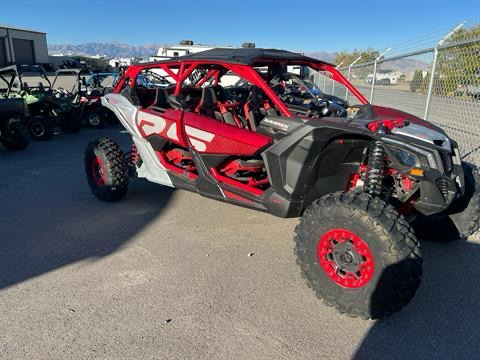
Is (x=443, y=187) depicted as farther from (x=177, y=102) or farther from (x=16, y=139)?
(x=16, y=139)

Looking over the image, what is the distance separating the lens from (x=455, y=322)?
2707mm

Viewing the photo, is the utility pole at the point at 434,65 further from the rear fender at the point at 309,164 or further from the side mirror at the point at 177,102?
the side mirror at the point at 177,102

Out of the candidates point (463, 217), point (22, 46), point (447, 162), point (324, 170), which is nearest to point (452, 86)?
point (463, 217)

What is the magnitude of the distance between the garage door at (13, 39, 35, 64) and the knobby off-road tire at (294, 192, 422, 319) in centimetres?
4790

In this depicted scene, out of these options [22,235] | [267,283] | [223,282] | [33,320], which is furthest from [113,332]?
[22,235]

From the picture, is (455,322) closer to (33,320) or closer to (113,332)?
(113,332)

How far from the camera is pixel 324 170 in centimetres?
328

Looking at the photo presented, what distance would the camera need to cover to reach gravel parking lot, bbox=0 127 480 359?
97.8 inches

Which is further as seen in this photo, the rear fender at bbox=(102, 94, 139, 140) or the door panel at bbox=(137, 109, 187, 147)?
the rear fender at bbox=(102, 94, 139, 140)

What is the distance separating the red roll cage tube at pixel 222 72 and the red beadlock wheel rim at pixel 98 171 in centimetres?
93

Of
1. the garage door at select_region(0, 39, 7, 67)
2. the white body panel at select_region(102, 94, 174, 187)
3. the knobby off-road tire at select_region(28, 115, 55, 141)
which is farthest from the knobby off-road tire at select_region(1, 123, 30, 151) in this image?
the garage door at select_region(0, 39, 7, 67)

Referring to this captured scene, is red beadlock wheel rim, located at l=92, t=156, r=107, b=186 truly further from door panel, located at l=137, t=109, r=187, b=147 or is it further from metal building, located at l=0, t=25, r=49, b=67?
metal building, located at l=0, t=25, r=49, b=67

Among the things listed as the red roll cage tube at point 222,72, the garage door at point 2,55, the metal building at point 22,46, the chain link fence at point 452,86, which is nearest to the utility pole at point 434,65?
the chain link fence at point 452,86

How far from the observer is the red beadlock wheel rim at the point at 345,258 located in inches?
106
